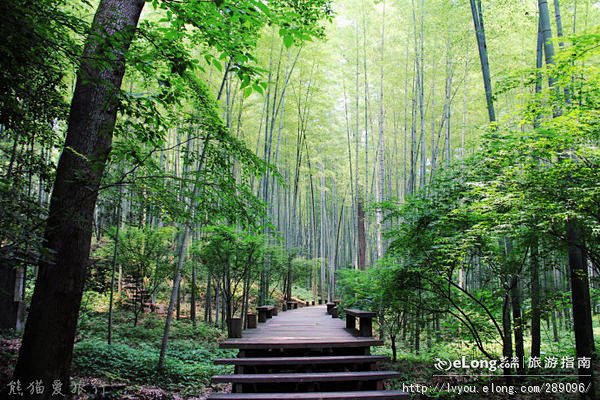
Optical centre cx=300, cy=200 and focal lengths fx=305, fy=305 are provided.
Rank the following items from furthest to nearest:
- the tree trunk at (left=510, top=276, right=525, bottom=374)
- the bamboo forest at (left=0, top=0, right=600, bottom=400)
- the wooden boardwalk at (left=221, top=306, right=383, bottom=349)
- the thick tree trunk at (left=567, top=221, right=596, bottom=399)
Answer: the tree trunk at (left=510, top=276, right=525, bottom=374), the thick tree trunk at (left=567, top=221, right=596, bottom=399), the wooden boardwalk at (left=221, top=306, right=383, bottom=349), the bamboo forest at (left=0, top=0, right=600, bottom=400)

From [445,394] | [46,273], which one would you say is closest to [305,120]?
[445,394]

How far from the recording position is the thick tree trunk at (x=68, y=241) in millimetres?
2018

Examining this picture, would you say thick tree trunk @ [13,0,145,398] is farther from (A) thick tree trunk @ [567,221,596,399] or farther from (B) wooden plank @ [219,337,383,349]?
(A) thick tree trunk @ [567,221,596,399]

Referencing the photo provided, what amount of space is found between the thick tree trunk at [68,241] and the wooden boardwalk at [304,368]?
1235mm

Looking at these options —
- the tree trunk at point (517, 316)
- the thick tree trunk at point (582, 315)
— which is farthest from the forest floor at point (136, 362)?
the thick tree trunk at point (582, 315)

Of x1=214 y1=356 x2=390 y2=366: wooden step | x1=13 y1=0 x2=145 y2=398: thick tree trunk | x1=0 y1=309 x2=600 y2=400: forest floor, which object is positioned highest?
x1=13 y1=0 x2=145 y2=398: thick tree trunk

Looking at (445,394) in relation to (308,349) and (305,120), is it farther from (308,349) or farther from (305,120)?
(305,120)

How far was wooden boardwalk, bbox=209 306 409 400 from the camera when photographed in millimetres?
2694

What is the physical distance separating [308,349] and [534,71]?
364 cm

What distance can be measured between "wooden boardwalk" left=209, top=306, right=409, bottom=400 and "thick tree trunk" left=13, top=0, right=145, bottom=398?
1235 millimetres

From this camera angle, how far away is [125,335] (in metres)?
6.59

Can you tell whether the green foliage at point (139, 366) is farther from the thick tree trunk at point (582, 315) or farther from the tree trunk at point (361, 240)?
the tree trunk at point (361, 240)

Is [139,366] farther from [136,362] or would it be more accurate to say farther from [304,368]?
[304,368]

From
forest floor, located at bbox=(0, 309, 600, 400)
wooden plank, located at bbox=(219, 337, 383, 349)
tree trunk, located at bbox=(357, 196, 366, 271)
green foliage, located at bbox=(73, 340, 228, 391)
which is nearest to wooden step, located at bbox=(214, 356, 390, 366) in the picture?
wooden plank, located at bbox=(219, 337, 383, 349)
